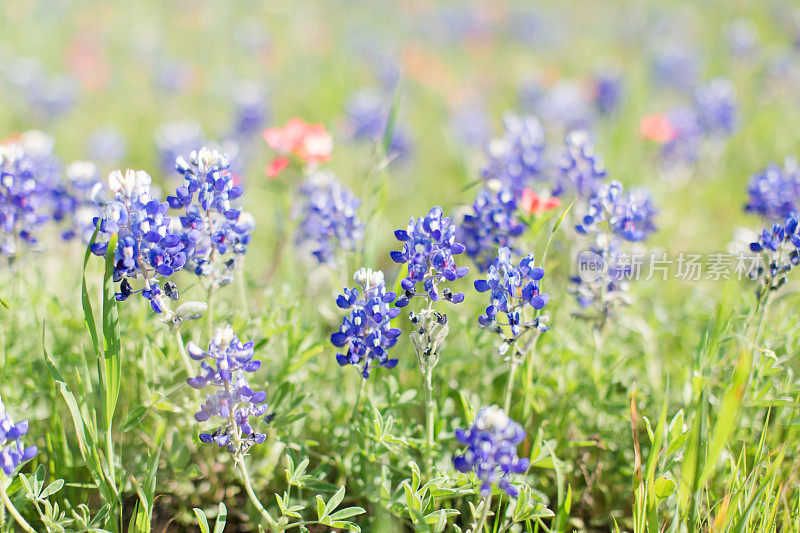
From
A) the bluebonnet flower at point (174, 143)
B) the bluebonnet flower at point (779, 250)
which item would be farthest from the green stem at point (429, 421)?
the bluebonnet flower at point (174, 143)

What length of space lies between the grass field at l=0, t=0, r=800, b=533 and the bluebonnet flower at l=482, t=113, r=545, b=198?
0.02 metres

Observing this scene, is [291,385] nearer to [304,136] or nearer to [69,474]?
[69,474]

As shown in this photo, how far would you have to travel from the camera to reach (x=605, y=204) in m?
Answer: 2.80

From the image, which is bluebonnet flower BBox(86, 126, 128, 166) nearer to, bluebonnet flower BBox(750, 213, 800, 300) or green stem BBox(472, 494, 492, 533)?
green stem BBox(472, 494, 492, 533)

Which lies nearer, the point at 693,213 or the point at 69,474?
the point at 69,474

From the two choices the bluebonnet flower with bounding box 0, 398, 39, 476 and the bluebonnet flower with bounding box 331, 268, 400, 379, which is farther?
the bluebonnet flower with bounding box 331, 268, 400, 379

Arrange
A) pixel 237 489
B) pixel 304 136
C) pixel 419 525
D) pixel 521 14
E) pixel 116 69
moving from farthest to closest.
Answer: pixel 521 14
pixel 116 69
pixel 304 136
pixel 237 489
pixel 419 525

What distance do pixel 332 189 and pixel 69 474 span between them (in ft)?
6.25

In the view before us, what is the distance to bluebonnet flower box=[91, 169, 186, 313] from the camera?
7.08 ft

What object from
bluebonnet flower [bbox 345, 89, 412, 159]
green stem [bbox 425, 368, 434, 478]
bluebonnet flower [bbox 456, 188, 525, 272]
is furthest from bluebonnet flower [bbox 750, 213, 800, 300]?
bluebonnet flower [bbox 345, 89, 412, 159]

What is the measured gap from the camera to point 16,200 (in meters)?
2.99

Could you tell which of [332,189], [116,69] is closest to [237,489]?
[332,189]

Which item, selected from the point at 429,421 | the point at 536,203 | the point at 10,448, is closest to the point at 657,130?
the point at 536,203

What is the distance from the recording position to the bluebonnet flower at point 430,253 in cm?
229
